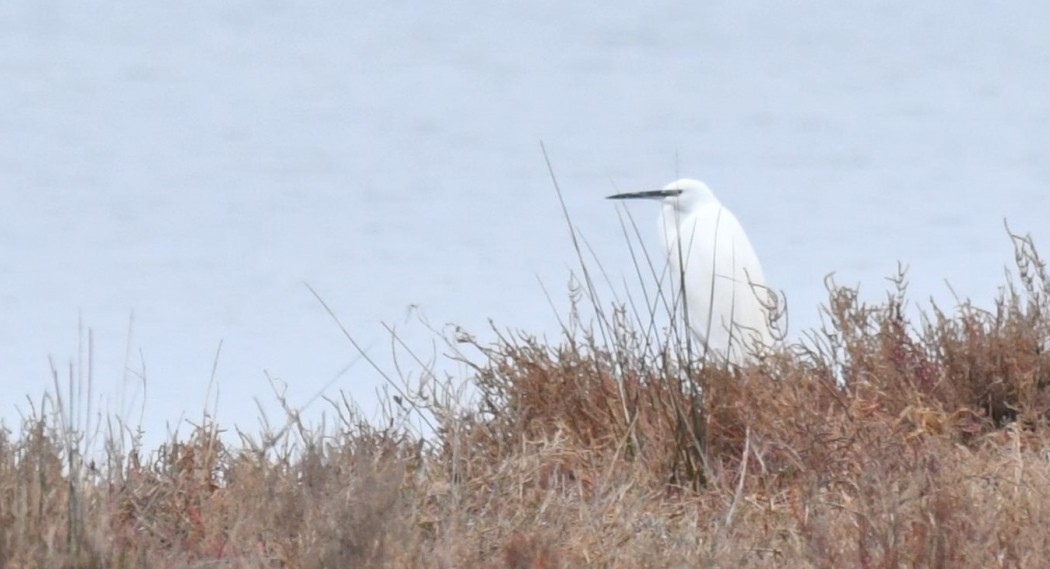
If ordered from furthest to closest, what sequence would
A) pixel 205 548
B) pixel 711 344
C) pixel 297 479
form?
pixel 711 344, pixel 297 479, pixel 205 548

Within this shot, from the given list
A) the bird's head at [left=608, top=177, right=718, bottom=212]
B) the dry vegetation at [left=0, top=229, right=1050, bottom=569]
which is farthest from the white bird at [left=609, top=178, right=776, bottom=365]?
the dry vegetation at [left=0, top=229, right=1050, bottom=569]

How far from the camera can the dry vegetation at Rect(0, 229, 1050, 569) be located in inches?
126

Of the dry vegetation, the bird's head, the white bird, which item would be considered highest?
the bird's head

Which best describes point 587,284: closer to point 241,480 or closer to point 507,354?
point 507,354

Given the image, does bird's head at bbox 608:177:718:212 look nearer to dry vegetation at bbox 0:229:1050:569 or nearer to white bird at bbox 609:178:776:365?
white bird at bbox 609:178:776:365

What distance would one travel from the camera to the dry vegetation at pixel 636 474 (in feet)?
10.5

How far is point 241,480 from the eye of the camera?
3.63 meters

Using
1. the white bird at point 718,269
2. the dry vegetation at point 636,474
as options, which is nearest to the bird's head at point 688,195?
the white bird at point 718,269

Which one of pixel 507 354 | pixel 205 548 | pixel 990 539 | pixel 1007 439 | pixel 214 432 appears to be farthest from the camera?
pixel 507 354

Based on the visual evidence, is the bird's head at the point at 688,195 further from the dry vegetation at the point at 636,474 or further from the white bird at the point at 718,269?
the dry vegetation at the point at 636,474

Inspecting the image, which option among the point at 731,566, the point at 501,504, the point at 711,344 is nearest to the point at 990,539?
the point at 731,566

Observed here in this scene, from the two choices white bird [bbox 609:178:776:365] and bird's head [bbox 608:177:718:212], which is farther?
bird's head [bbox 608:177:718:212]

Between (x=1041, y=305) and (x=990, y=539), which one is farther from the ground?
(x=1041, y=305)

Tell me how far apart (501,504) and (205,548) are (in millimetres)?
860
